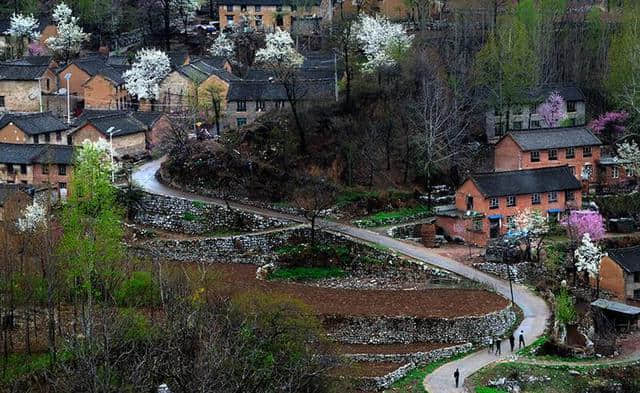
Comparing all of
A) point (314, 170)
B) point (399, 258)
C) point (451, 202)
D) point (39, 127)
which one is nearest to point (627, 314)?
point (399, 258)

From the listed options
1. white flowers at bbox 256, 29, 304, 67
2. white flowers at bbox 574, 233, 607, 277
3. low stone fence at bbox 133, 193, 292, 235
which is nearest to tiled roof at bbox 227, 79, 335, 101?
white flowers at bbox 256, 29, 304, 67

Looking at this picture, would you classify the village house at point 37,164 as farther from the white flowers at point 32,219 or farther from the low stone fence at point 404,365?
the low stone fence at point 404,365

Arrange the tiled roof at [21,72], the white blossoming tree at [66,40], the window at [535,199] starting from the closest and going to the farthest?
1. the window at [535,199]
2. the tiled roof at [21,72]
3. the white blossoming tree at [66,40]

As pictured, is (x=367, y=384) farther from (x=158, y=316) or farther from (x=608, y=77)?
(x=608, y=77)

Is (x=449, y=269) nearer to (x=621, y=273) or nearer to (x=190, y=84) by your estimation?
Result: (x=621, y=273)

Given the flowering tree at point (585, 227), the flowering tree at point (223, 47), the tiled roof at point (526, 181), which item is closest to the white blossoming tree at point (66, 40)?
the flowering tree at point (223, 47)

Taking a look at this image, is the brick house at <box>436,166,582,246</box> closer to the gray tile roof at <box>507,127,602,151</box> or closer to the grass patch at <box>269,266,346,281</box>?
the gray tile roof at <box>507,127,602,151</box>
